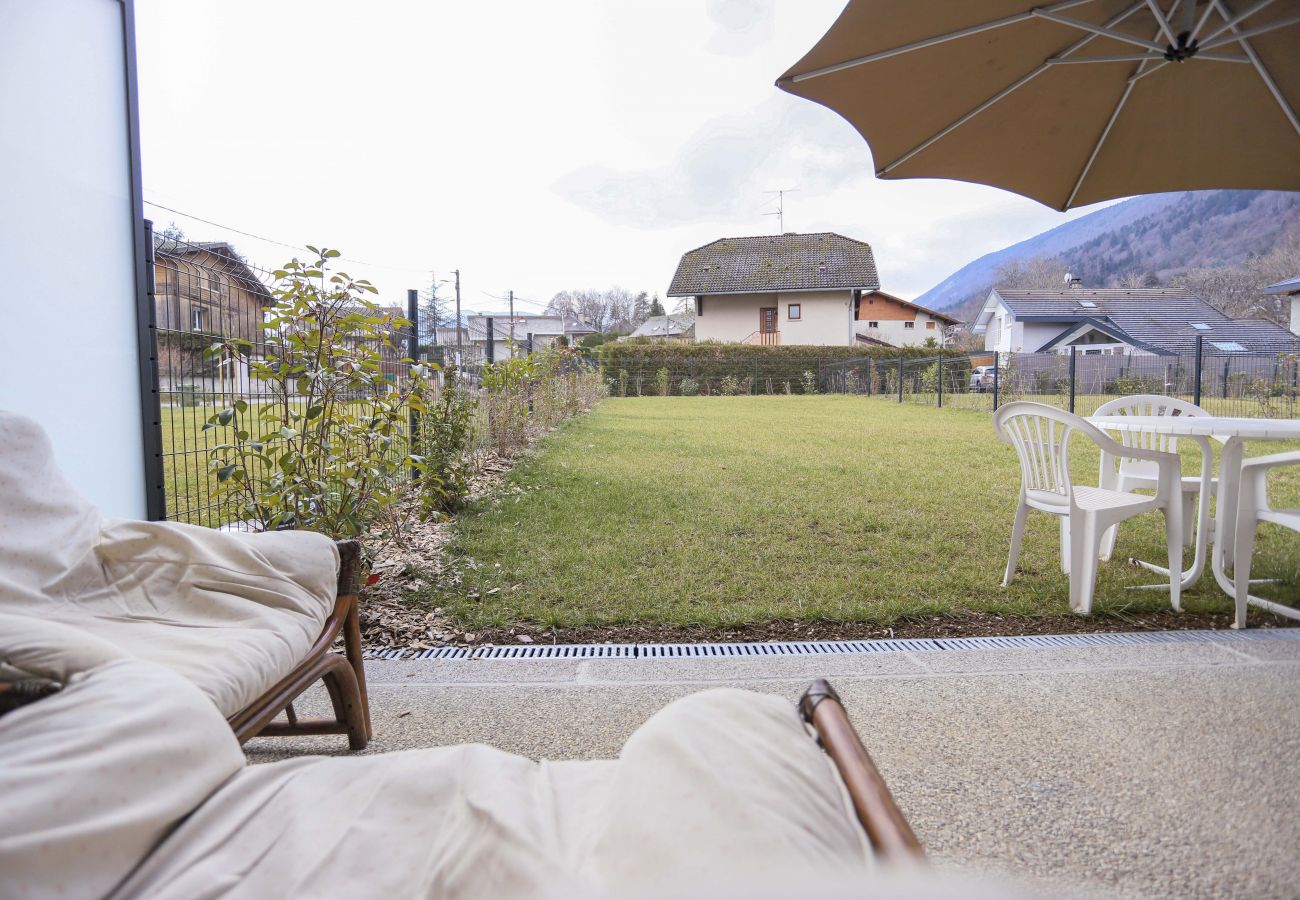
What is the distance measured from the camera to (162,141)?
11.5 feet

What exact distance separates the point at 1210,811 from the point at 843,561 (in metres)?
2.25

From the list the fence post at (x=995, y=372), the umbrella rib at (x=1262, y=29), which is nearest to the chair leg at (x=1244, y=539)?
the umbrella rib at (x=1262, y=29)

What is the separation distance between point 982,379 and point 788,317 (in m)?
13.5

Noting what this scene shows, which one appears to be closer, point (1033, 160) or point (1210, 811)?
point (1210, 811)

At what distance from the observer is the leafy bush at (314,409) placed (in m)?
3.01

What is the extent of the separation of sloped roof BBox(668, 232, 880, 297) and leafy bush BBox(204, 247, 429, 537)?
2449cm

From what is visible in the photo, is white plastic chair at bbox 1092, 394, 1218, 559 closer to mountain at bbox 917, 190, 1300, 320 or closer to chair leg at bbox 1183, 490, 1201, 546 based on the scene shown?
chair leg at bbox 1183, 490, 1201, 546

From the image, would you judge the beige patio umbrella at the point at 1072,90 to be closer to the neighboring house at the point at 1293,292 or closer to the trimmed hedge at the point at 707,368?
the trimmed hedge at the point at 707,368

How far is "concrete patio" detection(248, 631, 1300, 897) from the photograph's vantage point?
152 cm

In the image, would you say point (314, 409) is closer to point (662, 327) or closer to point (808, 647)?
point (808, 647)

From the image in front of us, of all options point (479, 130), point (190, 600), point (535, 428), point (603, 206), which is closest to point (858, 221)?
point (603, 206)

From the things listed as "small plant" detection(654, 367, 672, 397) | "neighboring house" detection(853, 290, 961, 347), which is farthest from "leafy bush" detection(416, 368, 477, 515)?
"neighboring house" detection(853, 290, 961, 347)

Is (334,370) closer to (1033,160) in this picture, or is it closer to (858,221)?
(1033,160)

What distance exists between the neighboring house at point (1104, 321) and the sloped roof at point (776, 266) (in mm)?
7592
